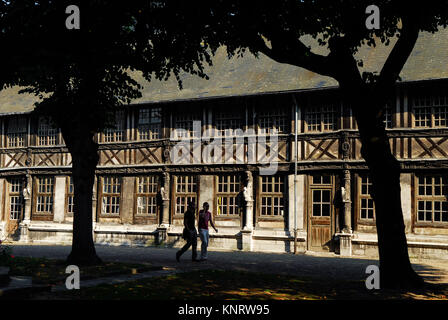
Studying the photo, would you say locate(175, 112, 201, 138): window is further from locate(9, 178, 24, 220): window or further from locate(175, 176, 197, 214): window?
locate(9, 178, 24, 220): window

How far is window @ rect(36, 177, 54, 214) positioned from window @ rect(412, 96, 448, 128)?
1680 cm

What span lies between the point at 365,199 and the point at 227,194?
5.62 meters

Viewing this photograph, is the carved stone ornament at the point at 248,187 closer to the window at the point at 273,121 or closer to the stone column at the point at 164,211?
the window at the point at 273,121

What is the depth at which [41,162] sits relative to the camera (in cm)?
2747

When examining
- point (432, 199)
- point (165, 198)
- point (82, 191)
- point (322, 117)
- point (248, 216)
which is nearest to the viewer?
point (82, 191)

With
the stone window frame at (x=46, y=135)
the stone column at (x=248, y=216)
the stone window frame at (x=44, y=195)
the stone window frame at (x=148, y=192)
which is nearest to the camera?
the stone column at (x=248, y=216)

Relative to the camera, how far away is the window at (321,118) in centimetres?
2178

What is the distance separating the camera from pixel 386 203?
35.4 feet

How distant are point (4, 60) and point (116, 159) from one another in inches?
526

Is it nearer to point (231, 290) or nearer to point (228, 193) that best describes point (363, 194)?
point (228, 193)

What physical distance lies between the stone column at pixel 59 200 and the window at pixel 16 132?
3.14m

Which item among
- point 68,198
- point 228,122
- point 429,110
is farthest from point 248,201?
point 68,198

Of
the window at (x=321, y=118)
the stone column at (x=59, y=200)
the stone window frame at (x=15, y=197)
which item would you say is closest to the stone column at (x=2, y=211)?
the stone window frame at (x=15, y=197)
